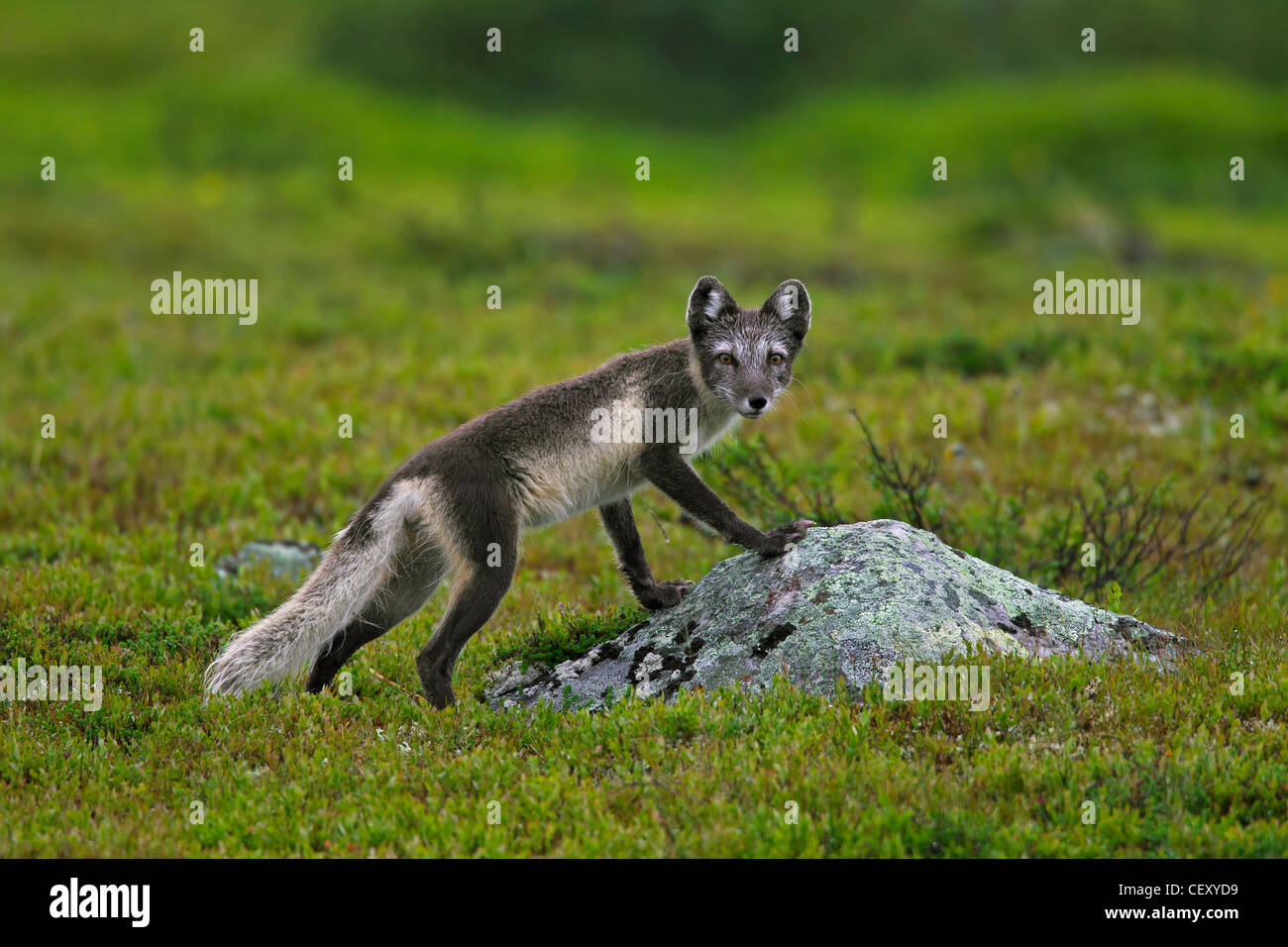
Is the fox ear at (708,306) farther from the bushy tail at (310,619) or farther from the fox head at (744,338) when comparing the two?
the bushy tail at (310,619)

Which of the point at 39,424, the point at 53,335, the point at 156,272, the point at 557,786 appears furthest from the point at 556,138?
the point at 557,786

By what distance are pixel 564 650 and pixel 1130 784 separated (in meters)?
3.98

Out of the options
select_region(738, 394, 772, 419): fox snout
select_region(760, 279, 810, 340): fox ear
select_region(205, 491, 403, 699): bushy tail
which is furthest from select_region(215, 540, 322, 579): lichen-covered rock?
select_region(760, 279, 810, 340): fox ear

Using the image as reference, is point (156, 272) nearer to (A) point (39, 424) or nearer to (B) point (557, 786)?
(A) point (39, 424)

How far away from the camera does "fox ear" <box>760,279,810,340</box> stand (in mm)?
8852

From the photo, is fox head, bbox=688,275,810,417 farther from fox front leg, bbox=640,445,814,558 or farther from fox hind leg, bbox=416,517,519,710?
fox hind leg, bbox=416,517,519,710

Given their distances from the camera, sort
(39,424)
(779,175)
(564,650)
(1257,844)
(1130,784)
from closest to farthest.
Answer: (1257,844), (1130,784), (564,650), (39,424), (779,175)

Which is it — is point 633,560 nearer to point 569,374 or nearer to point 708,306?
point 708,306

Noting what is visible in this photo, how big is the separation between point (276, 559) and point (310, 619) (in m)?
4.06

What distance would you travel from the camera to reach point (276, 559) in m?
11.9

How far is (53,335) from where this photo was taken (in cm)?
1806

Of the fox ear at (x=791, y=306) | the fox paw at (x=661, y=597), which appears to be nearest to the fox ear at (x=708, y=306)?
the fox ear at (x=791, y=306)

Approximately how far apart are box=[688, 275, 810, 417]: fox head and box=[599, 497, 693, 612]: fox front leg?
3.81 feet

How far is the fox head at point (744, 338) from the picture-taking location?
8.60 m
